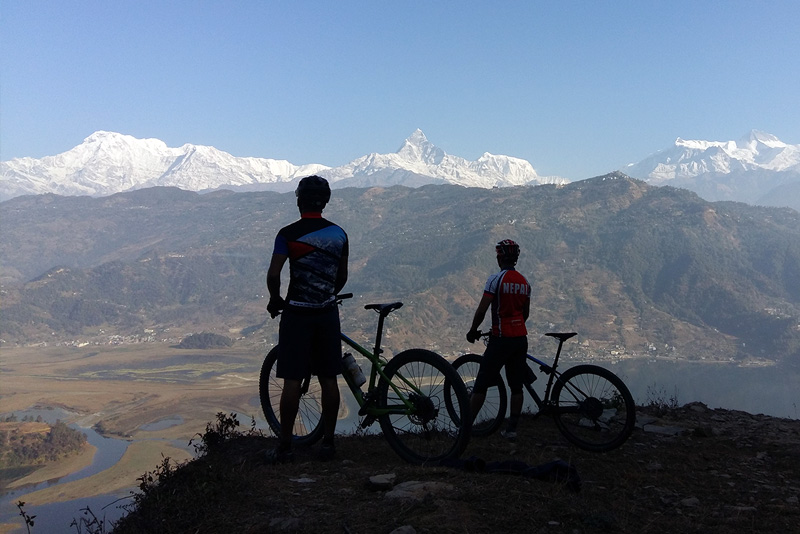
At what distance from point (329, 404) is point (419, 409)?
0.89 meters

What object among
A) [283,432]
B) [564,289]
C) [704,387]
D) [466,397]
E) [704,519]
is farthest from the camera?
[564,289]

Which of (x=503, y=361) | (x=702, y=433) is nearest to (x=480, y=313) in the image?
(x=503, y=361)

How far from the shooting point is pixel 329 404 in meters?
5.62

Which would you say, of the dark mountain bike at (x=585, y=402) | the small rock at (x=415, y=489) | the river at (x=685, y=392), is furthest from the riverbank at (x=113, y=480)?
the small rock at (x=415, y=489)

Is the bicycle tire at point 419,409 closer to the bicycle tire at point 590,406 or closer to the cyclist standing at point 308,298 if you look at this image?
the cyclist standing at point 308,298

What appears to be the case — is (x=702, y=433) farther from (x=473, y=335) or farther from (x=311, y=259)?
(x=311, y=259)

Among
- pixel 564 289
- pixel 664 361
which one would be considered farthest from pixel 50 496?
pixel 564 289

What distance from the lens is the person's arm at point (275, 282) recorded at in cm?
516

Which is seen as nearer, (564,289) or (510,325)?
(510,325)

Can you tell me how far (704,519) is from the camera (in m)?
4.56

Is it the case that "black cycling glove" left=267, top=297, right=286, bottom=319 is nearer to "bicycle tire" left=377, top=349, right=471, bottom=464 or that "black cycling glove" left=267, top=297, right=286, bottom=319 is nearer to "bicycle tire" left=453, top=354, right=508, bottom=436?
"bicycle tire" left=377, top=349, right=471, bottom=464

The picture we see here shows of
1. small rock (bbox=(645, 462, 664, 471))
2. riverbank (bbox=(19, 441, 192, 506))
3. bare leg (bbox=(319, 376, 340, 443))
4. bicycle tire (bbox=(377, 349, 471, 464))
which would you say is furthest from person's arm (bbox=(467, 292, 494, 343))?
riverbank (bbox=(19, 441, 192, 506))

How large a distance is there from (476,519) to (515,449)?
301 centimetres

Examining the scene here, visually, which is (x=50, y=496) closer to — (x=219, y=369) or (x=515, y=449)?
(x=515, y=449)
